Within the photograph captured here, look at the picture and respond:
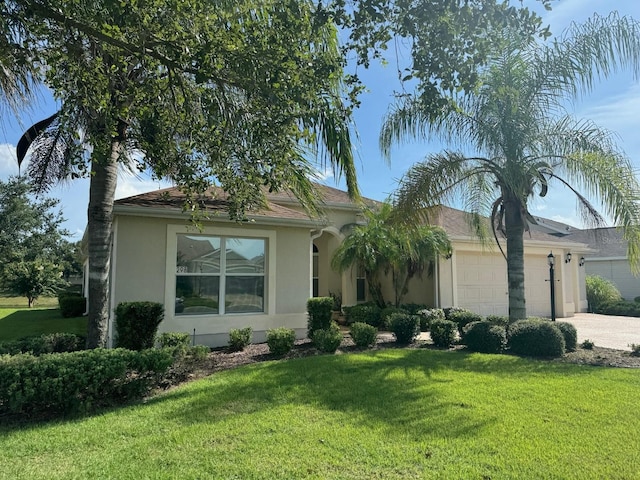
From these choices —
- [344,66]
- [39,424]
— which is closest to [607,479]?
[344,66]

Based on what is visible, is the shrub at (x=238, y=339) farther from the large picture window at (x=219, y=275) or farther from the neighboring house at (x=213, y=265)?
the large picture window at (x=219, y=275)

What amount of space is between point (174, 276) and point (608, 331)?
1318cm

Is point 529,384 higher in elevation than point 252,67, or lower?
lower

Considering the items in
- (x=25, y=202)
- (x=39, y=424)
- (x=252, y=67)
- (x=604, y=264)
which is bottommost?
(x=39, y=424)

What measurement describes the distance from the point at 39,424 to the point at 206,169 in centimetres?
416

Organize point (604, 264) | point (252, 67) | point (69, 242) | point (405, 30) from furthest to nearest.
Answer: point (69, 242)
point (604, 264)
point (252, 67)
point (405, 30)

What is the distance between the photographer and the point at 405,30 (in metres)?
4.73

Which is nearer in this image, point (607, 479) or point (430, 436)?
point (607, 479)

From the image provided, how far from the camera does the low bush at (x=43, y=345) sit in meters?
6.70

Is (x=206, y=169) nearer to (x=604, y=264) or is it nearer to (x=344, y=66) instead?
(x=344, y=66)

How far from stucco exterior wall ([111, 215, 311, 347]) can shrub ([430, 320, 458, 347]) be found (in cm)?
325

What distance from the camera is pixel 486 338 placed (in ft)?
30.2

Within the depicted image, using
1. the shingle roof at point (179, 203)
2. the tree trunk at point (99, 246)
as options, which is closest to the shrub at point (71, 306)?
the shingle roof at point (179, 203)

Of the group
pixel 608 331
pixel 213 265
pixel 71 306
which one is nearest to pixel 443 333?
pixel 213 265
